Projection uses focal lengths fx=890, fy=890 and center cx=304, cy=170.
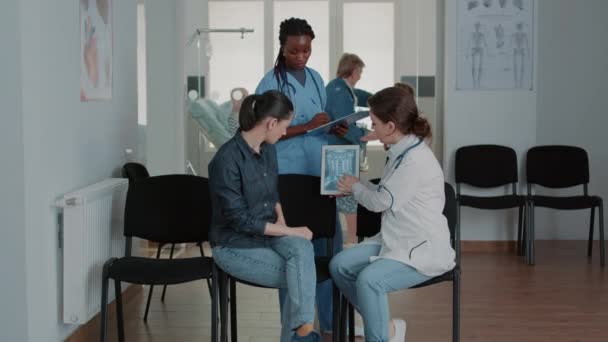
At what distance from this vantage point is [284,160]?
404 cm

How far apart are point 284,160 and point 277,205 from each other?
0.49 meters

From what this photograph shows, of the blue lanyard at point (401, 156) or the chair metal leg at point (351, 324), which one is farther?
the chair metal leg at point (351, 324)

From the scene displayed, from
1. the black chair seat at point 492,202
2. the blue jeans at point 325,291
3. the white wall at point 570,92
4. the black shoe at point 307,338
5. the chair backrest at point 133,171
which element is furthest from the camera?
the white wall at point 570,92

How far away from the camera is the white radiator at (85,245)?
3.66 metres

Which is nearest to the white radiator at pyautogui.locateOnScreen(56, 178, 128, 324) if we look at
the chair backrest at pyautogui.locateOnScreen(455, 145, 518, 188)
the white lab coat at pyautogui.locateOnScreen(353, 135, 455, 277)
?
the white lab coat at pyautogui.locateOnScreen(353, 135, 455, 277)

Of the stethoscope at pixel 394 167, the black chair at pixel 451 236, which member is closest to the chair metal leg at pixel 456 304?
the black chair at pixel 451 236

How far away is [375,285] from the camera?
3316 millimetres

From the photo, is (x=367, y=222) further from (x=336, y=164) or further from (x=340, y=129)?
(x=340, y=129)

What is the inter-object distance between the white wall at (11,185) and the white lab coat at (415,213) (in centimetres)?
136

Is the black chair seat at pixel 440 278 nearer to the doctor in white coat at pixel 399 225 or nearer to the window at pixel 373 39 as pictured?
the doctor in white coat at pixel 399 225

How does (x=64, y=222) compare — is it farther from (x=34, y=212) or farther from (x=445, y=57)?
(x=445, y=57)

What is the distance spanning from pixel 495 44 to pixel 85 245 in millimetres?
3862

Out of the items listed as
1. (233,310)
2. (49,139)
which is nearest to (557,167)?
(233,310)

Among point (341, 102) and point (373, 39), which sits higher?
point (373, 39)
